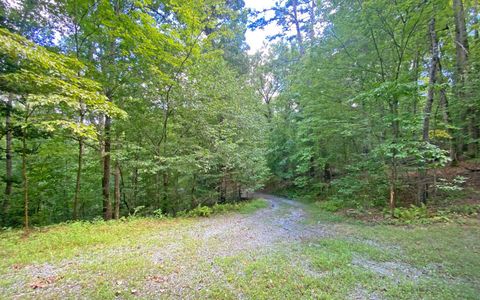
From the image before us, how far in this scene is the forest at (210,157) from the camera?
3.49 meters

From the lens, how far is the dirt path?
2971 millimetres

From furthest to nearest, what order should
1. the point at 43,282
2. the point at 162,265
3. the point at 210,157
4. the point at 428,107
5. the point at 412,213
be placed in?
the point at 210,157, the point at 428,107, the point at 412,213, the point at 162,265, the point at 43,282

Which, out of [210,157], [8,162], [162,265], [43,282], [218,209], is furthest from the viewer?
[218,209]

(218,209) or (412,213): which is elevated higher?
(412,213)

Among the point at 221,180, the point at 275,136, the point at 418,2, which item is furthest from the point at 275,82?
the point at 418,2

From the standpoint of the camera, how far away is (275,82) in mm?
20750

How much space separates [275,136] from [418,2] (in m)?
10.4

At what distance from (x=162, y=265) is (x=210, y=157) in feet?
16.2

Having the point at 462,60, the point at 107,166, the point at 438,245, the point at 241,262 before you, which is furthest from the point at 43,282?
the point at 462,60

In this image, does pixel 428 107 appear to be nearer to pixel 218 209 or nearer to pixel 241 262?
pixel 241 262

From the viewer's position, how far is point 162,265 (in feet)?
12.4

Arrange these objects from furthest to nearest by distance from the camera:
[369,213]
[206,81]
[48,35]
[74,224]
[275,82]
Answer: [275,82]
[206,81]
[369,213]
[48,35]
[74,224]

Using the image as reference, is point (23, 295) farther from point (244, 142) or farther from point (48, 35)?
point (244, 142)

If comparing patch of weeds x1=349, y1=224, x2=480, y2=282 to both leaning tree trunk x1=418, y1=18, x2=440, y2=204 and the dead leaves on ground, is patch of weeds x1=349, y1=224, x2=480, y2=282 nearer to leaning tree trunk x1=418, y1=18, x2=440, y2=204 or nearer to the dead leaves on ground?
leaning tree trunk x1=418, y1=18, x2=440, y2=204
